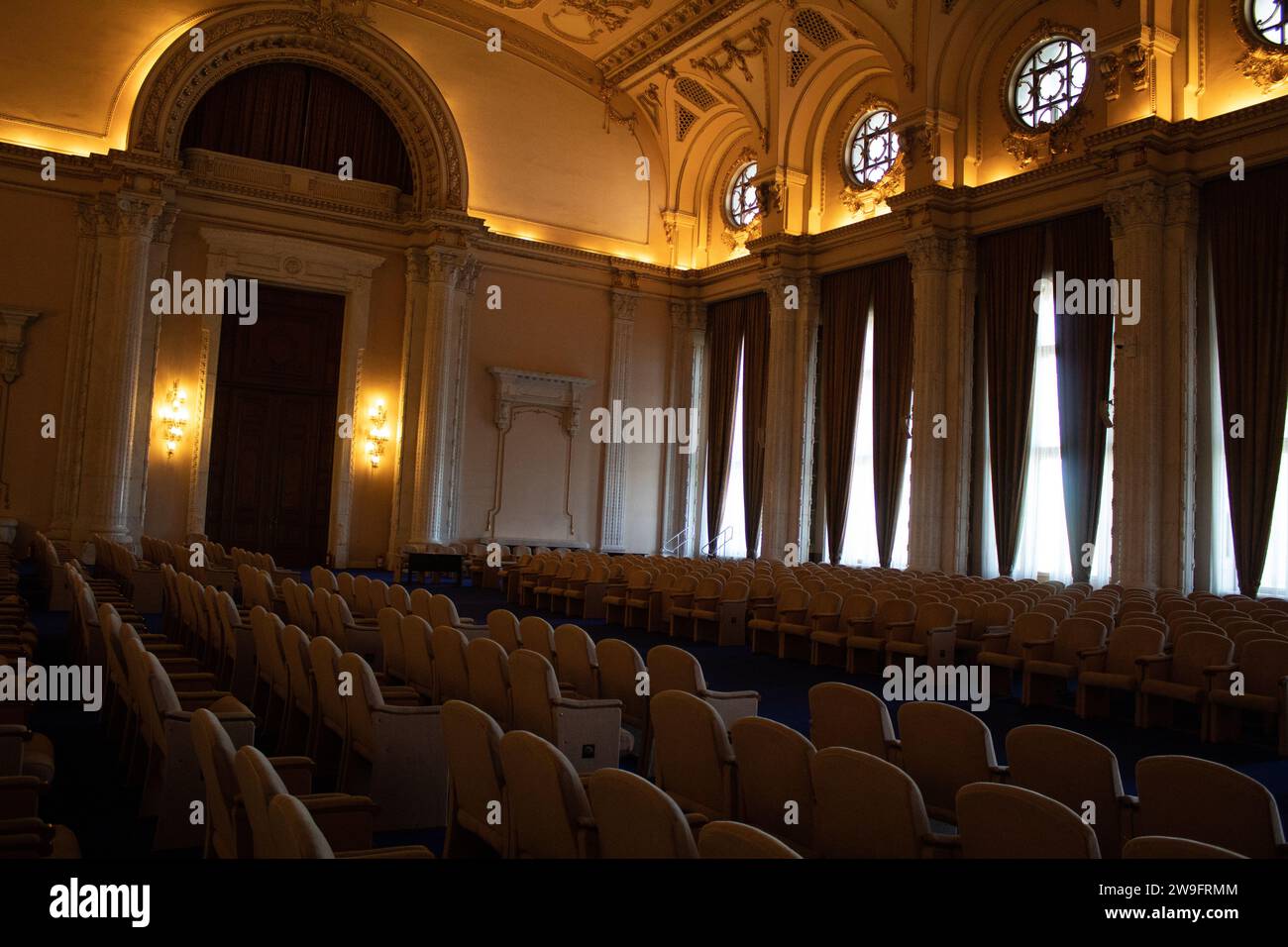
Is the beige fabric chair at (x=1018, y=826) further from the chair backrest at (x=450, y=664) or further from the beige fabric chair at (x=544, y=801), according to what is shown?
the chair backrest at (x=450, y=664)

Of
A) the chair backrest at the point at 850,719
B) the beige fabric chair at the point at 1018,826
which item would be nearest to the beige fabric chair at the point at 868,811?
the beige fabric chair at the point at 1018,826

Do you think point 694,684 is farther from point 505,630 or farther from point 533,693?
point 505,630

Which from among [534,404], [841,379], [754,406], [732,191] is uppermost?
[732,191]

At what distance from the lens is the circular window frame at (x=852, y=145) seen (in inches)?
709

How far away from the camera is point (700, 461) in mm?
22641

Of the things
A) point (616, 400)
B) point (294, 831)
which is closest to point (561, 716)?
point (294, 831)

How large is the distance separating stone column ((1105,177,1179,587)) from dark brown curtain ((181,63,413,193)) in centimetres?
1373

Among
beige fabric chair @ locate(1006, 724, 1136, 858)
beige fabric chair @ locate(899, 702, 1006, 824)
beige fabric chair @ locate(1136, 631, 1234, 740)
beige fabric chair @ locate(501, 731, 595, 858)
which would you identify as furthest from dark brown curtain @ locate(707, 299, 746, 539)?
beige fabric chair @ locate(501, 731, 595, 858)

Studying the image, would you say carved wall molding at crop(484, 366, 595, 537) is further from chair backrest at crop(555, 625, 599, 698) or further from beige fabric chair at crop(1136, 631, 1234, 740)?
beige fabric chair at crop(1136, 631, 1234, 740)

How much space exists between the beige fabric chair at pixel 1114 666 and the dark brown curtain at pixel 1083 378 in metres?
6.57

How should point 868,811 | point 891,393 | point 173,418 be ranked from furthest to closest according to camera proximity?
point 891,393 < point 173,418 < point 868,811

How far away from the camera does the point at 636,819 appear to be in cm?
249

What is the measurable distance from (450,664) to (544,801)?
278cm
